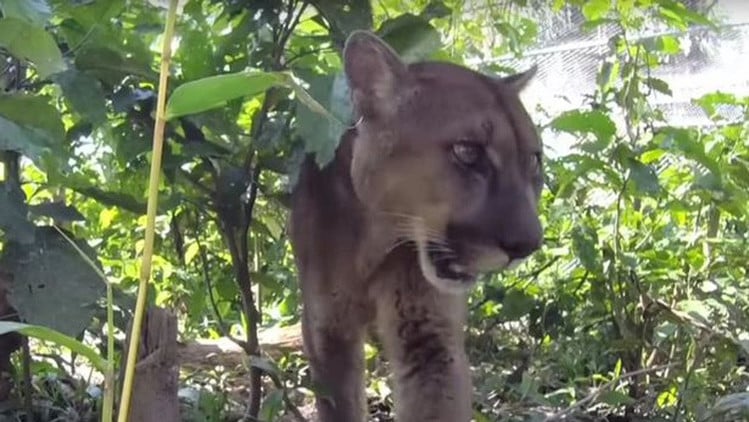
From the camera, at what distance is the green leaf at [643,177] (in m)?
2.71

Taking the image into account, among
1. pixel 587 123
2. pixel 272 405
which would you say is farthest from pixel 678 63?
pixel 272 405

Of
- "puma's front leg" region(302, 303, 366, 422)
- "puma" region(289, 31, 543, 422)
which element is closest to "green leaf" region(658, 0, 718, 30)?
"puma" region(289, 31, 543, 422)

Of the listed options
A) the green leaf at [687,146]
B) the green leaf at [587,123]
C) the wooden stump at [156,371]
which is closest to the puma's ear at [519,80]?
the green leaf at [587,123]

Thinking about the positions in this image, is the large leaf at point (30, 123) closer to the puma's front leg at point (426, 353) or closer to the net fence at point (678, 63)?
the puma's front leg at point (426, 353)

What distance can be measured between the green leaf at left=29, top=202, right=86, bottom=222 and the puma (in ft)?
1.97

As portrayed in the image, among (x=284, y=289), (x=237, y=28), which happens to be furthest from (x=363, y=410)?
(x=237, y=28)

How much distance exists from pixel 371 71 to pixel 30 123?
83 centimetres

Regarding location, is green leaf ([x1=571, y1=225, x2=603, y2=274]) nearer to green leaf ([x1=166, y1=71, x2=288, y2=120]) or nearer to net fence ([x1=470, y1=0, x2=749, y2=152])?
net fence ([x1=470, y1=0, x2=749, y2=152])

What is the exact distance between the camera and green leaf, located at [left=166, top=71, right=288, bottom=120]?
980mm

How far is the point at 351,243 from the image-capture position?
8.11 ft

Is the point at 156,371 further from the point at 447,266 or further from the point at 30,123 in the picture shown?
the point at 447,266

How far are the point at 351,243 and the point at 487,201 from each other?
1.21 ft

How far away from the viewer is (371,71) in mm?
2332

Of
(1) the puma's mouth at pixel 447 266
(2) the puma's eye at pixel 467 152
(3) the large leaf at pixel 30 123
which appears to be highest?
(2) the puma's eye at pixel 467 152
